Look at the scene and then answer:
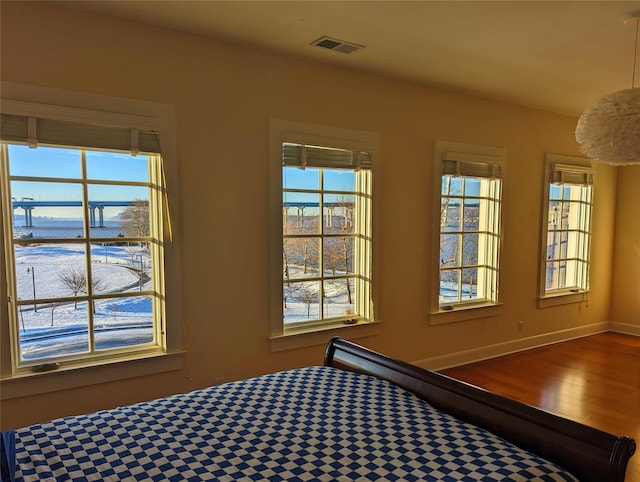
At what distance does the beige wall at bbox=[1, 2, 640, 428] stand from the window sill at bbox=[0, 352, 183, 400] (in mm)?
52

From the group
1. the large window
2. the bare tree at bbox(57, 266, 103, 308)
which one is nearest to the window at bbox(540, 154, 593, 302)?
the large window

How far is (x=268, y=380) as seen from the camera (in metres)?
2.06

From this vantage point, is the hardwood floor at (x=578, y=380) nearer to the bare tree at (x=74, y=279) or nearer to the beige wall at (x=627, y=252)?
the beige wall at (x=627, y=252)

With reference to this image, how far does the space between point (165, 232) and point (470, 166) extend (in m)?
2.93

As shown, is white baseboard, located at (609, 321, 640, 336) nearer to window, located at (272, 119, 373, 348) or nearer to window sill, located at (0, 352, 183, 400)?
window, located at (272, 119, 373, 348)

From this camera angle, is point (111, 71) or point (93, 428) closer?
point (93, 428)

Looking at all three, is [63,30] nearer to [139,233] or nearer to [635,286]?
[139,233]

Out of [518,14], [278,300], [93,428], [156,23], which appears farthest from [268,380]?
[518,14]

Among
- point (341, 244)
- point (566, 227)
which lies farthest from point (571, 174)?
point (341, 244)

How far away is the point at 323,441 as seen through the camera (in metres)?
1.51

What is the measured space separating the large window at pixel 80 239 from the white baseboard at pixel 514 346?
2.50m

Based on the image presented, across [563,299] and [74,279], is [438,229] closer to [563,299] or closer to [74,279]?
[563,299]

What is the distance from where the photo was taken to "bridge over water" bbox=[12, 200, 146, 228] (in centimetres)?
239

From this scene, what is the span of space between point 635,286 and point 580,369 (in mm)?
2169
